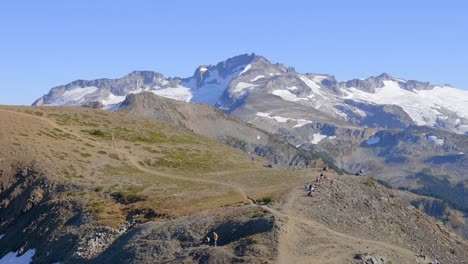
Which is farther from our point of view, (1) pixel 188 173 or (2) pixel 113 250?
(1) pixel 188 173

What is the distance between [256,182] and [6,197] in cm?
5163

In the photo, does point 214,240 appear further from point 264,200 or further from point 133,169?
point 133,169

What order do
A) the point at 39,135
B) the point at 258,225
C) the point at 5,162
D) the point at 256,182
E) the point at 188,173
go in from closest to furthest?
1. the point at 258,225
2. the point at 256,182
3. the point at 5,162
4. the point at 188,173
5. the point at 39,135

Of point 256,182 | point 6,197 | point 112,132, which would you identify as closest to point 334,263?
point 256,182

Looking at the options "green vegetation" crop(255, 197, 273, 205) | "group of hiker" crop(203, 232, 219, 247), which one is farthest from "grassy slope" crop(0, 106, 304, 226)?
"group of hiker" crop(203, 232, 219, 247)

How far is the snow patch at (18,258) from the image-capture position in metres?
93.0

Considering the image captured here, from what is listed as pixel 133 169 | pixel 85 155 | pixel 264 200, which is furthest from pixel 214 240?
pixel 85 155

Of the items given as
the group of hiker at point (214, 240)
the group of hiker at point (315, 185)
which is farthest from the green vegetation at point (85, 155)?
the group of hiker at point (214, 240)

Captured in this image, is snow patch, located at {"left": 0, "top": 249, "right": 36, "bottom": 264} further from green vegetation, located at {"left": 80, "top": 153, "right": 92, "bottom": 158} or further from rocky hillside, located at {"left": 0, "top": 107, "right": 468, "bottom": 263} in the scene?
green vegetation, located at {"left": 80, "top": 153, "right": 92, "bottom": 158}

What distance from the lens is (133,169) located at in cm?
14338

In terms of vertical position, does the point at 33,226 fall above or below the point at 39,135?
below

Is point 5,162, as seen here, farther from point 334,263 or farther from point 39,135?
point 334,263

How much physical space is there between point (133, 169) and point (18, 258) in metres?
50.5

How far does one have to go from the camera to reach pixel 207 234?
76.1 metres
